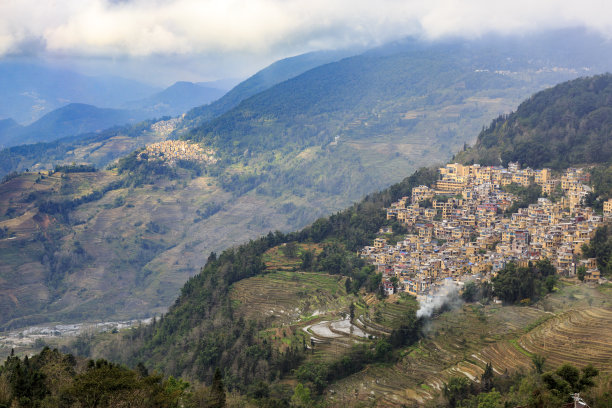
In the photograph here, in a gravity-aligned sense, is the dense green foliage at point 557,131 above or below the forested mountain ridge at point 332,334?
above

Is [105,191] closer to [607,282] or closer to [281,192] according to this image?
[281,192]

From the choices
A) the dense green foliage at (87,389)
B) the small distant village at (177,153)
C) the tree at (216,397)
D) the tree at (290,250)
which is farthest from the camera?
the small distant village at (177,153)

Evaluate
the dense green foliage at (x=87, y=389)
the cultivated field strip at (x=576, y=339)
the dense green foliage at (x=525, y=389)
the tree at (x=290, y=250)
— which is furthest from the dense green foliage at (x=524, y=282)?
the tree at (x=290, y=250)

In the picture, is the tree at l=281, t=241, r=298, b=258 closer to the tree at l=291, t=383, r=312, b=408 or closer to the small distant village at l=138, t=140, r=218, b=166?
the tree at l=291, t=383, r=312, b=408

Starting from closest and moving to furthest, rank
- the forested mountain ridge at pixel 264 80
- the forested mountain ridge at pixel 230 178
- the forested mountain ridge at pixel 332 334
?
the forested mountain ridge at pixel 332 334
the forested mountain ridge at pixel 230 178
the forested mountain ridge at pixel 264 80

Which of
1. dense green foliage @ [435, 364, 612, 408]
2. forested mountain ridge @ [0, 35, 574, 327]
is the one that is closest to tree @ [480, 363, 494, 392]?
dense green foliage @ [435, 364, 612, 408]

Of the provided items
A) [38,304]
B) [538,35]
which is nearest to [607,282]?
[38,304]

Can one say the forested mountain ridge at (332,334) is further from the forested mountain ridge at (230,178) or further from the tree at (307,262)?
the forested mountain ridge at (230,178)

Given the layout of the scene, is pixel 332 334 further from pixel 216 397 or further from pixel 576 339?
pixel 576 339
